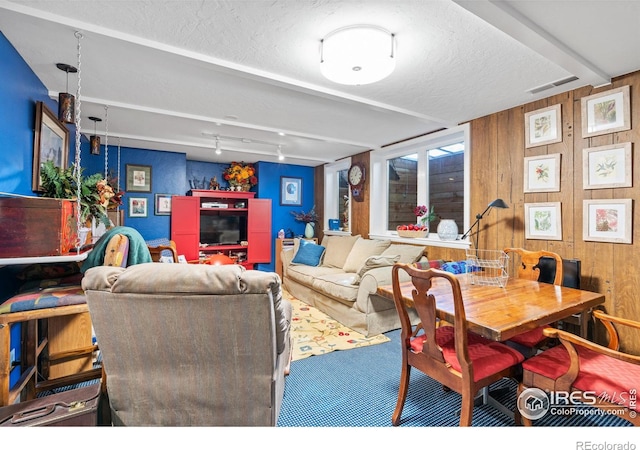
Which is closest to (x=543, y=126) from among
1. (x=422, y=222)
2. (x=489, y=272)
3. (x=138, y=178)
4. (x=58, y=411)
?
(x=489, y=272)

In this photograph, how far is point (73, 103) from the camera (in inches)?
79.1

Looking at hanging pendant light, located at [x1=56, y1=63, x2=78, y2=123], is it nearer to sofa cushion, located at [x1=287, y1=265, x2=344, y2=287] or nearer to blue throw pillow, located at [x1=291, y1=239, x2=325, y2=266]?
sofa cushion, located at [x1=287, y1=265, x2=344, y2=287]

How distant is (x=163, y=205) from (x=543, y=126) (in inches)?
193

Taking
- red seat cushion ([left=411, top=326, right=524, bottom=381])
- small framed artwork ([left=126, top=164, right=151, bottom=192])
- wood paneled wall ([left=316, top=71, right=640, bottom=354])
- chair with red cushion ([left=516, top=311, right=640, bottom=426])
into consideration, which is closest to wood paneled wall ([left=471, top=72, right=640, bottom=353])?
wood paneled wall ([left=316, top=71, right=640, bottom=354])

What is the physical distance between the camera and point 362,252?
4059mm

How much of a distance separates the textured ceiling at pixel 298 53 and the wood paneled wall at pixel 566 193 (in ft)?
0.60

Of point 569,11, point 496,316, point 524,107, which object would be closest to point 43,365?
point 496,316

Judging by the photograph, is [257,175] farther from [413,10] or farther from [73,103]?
[413,10]

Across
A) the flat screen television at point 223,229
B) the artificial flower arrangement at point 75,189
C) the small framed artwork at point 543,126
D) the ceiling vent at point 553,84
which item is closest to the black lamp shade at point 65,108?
the artificial flower arrangement at point 75,189

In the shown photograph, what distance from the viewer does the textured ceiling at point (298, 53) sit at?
58.5 inches

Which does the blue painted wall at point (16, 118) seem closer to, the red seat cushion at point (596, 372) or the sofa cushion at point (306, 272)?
the sofa cushion at point (306, 272)

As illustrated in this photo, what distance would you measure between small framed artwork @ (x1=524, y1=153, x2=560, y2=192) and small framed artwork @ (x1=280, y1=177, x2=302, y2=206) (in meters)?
3.95

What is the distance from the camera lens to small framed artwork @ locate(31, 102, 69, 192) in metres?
2.20

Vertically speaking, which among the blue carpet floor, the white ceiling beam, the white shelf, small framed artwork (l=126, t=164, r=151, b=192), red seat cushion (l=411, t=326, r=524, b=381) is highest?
the white ceiling beam
